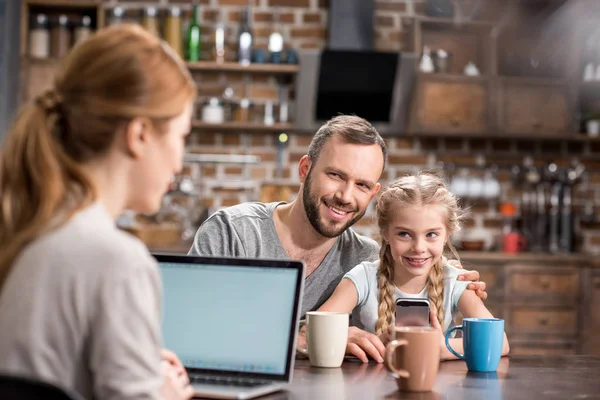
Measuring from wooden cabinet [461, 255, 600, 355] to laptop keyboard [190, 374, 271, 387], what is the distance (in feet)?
10.7

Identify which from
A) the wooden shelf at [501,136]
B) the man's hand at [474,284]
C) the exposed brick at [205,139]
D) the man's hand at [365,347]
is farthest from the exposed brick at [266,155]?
the man's hand at [365,347]

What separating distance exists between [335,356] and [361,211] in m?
0.56

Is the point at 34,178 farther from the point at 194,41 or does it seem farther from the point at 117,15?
the point at 117,15

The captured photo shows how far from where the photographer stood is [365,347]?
5.09ft

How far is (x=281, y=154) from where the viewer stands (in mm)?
4805

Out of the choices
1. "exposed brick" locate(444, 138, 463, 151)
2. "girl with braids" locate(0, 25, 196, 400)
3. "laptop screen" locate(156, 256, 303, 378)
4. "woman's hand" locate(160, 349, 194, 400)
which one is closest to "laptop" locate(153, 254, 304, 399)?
"laptop screen" locate(156, 256, 303, 378)

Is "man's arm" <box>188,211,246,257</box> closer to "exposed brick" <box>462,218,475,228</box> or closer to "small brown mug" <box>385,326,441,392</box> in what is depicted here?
"small brown mug" <box>385,326,441,392</box>

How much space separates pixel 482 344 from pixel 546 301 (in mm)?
3148

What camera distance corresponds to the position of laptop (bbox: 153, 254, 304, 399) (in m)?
1.24

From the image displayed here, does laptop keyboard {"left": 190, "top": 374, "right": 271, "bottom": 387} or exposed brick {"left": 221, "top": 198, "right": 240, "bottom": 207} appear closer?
laptop keyboard {"left": 190, "top": 374, "right": 271, "bottom": 387}

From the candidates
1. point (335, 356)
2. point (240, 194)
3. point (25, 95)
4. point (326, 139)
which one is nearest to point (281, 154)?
point (240, 194)

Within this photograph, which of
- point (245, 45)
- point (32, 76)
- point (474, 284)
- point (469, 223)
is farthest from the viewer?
point (469, 223)

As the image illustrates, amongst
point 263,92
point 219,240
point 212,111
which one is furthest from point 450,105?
point 219,240

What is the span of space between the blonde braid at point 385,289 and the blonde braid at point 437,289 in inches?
3.2
